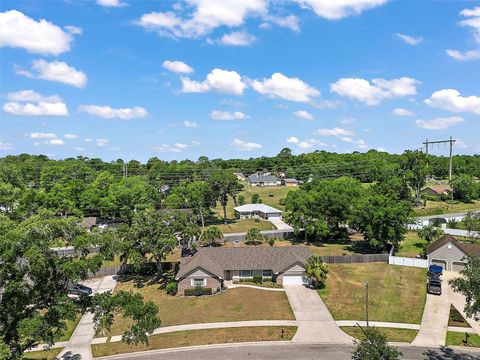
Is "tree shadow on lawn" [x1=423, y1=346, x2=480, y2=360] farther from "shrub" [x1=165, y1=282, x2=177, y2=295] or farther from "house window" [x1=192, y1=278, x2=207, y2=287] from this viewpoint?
"shrub" [x1=165, y1=282, x2=177, y2=295]

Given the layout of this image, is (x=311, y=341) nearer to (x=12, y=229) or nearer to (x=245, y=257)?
(x=245, y=257)

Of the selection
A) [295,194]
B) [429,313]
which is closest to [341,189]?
[295,194]

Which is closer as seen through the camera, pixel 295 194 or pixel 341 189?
pixel 341 189

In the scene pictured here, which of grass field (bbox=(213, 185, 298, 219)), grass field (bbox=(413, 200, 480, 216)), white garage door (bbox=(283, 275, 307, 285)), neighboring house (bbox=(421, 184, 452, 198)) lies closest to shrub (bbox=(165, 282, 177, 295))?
white garage door (bbox=(283, 275, 307, 285))

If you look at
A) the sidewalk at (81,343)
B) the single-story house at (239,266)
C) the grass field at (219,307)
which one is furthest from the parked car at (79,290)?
the single-story house at (239,266)

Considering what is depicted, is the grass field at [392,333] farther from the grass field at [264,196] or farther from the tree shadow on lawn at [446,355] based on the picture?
the grass field at [264,196]

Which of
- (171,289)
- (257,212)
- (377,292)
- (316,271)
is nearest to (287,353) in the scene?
(316,271)
